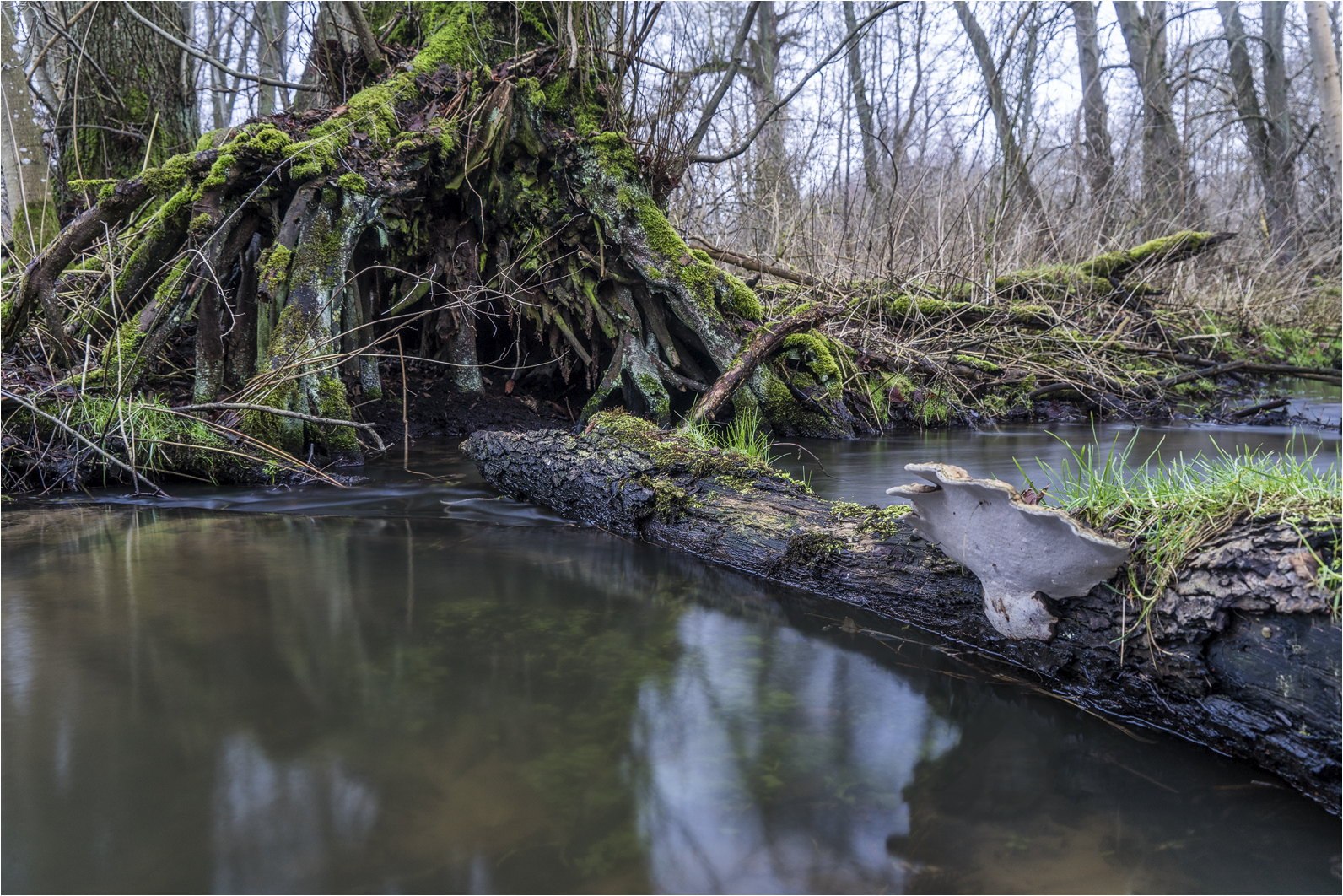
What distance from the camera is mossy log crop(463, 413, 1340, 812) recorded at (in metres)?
1.70

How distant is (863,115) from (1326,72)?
7.42 m

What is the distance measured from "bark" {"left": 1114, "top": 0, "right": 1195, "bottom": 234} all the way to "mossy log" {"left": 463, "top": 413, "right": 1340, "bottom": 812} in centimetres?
994

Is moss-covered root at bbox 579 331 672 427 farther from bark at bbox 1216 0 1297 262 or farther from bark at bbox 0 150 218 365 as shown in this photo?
bark at bbox 1216 0 1297 262

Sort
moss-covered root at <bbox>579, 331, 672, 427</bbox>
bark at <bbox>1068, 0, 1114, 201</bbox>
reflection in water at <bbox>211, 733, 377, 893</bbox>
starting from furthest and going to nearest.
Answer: bark at <bbox>1068, 0, 1114, 201</bbox>
moss-covered root at <bbox>579, 331, 672, 427</bbox>
reflection in water at <bbox>211, 733, 377, 893</bbox>

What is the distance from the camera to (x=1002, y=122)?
41.1 ft

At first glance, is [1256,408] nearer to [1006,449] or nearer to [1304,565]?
[1006,449]

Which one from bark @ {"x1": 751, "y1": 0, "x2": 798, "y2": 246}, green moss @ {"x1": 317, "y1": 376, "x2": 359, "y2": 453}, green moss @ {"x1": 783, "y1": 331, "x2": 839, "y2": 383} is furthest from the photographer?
bark @ {"x1": 751, "y1": 0, "x2": 798, "y2": 246}

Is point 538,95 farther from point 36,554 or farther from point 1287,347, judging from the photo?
point 1287,347

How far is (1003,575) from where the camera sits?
2244 millimetres

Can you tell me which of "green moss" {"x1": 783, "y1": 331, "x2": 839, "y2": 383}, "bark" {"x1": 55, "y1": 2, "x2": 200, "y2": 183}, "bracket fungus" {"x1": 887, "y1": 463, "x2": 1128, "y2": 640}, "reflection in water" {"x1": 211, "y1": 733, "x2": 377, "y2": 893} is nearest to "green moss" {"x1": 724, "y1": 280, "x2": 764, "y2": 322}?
"green moss" {"x1": 783, "y1": 331, "x2": 839, "y2": 383}

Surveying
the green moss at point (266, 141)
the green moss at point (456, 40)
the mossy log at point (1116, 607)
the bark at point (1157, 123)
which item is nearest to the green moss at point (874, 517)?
the mossy log at point (1116, 607)

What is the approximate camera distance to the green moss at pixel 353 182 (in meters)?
5.58

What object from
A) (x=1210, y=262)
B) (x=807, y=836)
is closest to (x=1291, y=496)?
(x=807, y=836)

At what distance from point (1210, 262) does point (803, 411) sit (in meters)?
8.47
